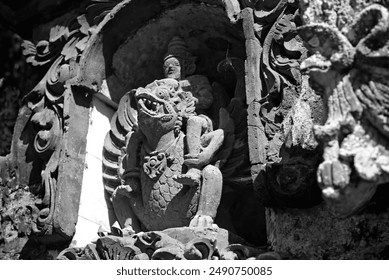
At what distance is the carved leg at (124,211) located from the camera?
503 centimetres

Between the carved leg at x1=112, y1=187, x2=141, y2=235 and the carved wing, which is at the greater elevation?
the carved wing

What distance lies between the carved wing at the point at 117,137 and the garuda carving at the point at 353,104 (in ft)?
6.78

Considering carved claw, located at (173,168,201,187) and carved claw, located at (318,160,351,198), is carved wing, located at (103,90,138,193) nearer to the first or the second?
carved claw, located at (173,168,201,187)

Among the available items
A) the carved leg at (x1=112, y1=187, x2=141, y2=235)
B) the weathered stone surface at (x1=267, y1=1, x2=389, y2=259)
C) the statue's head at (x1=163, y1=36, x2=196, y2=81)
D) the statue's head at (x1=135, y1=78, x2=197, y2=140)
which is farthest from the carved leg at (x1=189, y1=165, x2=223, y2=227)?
the weathered stone surface at (x1=267, y1=1, x2=389, y2=259)

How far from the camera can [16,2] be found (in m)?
6.26

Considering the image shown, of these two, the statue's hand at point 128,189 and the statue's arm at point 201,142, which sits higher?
the statue's arm at point 201,142

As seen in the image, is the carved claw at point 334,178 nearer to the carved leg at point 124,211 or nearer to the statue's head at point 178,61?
the carved leg at point 124,211

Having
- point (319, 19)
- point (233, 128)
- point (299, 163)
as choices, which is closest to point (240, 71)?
point (233, 128)

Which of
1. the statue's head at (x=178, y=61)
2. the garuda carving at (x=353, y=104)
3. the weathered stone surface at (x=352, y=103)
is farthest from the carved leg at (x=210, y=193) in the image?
the garuda carving at (x=353, y=104)

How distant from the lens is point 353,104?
332cm

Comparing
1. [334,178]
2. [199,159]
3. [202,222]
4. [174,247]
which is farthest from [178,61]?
[334,178]

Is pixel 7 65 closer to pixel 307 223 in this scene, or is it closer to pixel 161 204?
pixel 161 204

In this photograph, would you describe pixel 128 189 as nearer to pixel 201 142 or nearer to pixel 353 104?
pixel 201 142

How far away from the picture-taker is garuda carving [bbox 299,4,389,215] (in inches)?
127
